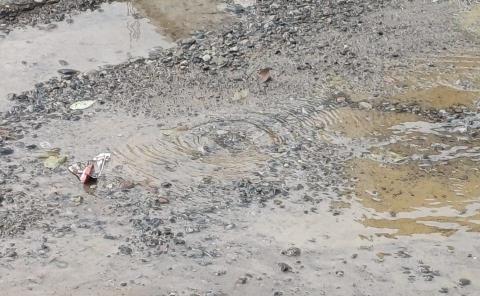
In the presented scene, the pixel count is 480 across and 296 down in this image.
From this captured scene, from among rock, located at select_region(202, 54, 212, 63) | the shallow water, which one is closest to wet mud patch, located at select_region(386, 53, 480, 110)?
rock, located at select_region(202, 54, 212, 63)

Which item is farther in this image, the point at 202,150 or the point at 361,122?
the point at 361,122

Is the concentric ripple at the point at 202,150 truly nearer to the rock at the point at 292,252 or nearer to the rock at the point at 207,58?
the rock at the point at 292,252

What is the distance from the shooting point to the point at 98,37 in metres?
5.41

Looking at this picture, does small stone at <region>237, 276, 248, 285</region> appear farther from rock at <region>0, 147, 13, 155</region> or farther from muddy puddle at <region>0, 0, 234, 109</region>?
muddy puddle at <region>0, 0, 234, 109</region>

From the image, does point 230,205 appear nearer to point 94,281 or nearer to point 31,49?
point 94,281

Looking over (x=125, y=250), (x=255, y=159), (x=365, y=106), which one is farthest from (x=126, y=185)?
(x=365, y=106)

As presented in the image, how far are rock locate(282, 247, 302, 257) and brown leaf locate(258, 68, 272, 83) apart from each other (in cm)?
179

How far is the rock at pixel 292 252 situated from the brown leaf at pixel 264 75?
1.79 m

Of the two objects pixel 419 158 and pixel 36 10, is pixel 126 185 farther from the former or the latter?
pixel 36 10

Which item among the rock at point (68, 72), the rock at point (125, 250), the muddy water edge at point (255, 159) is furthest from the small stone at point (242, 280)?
the rock at point (68, 72)

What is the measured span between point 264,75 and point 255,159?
1.08m

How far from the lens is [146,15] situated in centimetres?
572

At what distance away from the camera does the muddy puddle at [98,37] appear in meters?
4.96

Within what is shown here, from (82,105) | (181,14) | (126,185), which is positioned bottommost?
(126,185)
